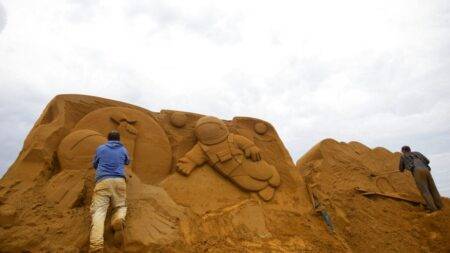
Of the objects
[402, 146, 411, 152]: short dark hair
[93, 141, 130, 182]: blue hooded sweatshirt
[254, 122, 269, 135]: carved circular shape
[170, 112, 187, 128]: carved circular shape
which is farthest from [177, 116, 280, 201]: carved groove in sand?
[402, 146, 411, 152]: short dark hair

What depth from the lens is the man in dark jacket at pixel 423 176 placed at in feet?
23.5

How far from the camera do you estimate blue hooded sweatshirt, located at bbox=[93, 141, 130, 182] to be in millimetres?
4047

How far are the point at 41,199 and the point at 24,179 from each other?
0.55 meters

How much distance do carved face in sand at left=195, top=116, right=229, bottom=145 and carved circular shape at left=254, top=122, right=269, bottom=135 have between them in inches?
32.1

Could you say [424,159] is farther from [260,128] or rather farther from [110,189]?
[110,189]

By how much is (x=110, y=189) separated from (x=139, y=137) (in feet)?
6.41

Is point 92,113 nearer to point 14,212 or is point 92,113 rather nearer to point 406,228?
point 14,212

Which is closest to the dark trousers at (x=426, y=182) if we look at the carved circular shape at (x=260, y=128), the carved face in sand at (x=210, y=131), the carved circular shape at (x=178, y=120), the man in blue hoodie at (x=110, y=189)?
the carved circular shape at (x=260, y=128)

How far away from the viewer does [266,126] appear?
712 cm

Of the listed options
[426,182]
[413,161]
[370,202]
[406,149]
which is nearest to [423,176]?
[426,182]

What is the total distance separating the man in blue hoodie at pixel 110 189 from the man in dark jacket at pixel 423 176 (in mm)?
5522

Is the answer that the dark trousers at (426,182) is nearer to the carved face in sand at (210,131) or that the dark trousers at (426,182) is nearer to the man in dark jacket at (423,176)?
the man in dark jacket at (423,176)

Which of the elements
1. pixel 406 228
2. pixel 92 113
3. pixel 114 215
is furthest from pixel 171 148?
pixel 406 228

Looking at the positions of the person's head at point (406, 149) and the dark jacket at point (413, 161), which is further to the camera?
the person's head at point (406, 149)
